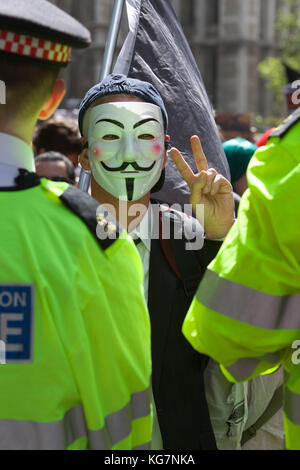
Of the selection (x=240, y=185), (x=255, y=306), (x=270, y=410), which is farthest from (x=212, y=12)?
(x=255, y=306)

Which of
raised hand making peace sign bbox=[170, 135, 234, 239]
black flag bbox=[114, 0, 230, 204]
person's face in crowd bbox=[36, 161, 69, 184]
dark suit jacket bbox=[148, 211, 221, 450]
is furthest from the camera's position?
person's face in crowd bbox=[36, 161, 69, 184]

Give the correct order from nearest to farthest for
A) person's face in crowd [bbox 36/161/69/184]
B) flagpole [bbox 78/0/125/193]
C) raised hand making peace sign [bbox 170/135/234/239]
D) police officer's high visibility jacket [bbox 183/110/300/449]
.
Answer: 1. police officer's high visibility jacket [bbox 183/110/300/449]
2. raised hand making peace sign [bbox 170/135/234/239]
3. flagpole [bbox 78/0/125/193]
4. person's face in crowd [bbox 36/161/69/184]

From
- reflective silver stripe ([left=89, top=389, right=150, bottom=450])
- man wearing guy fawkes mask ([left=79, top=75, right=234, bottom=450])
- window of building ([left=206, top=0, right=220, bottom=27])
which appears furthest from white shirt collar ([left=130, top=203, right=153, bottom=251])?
window of building ([left=206, top=0, right=220, bottom=27])

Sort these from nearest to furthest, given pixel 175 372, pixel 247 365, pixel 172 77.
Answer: pixel 247 365 < pixel 175 372 < pixel 172 77

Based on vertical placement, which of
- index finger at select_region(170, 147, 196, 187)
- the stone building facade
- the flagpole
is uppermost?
the stone building facade

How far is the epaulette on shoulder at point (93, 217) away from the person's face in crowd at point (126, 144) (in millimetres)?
956

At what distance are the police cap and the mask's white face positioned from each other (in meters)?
0.92

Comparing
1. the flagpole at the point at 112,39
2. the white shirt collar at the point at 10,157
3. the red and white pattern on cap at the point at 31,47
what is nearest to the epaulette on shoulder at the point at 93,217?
the white shirt collar at the point at 10,157

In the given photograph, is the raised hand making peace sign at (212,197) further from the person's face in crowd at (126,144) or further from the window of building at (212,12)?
the window of building at (212,12)

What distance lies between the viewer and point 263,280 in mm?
1968

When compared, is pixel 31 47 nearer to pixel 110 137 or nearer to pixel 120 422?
pixel 120 422

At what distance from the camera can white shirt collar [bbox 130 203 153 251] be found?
2.83m

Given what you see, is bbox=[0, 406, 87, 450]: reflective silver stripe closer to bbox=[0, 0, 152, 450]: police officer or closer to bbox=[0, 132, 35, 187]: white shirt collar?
bbox=[0, 0, 152, 450]: police officer
